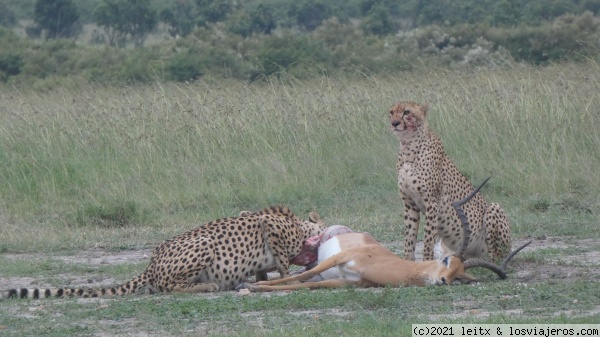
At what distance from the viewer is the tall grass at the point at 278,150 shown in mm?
10189

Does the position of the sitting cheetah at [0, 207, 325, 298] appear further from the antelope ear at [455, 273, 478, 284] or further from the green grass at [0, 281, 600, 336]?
the antelope ear at [455, 273, 478, 284]

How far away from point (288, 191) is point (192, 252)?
→ 3.99 m

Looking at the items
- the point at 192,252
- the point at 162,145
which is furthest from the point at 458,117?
the point at 192,252

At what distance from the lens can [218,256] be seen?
22.3ft

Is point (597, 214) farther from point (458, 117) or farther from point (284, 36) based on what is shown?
point (284, 36)

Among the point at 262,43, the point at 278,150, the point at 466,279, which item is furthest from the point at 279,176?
the point at 262,43

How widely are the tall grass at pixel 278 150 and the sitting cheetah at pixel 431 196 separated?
1611 millimetres

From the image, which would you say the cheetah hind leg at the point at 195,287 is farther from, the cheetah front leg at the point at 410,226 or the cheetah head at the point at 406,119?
the cheetah head at the point at 406,119

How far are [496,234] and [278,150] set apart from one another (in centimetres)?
465

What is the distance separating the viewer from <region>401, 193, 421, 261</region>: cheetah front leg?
7.35 metres

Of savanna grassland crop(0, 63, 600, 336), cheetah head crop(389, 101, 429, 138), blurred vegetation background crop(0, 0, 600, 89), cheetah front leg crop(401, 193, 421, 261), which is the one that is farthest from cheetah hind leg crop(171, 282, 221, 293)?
blurred vegetation background crop(0, 0, 600, 89)

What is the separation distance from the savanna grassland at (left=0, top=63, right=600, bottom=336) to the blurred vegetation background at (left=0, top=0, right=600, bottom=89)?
1835mm

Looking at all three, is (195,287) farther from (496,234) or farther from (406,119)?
(496,234)

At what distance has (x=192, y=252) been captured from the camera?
6.72 meters
